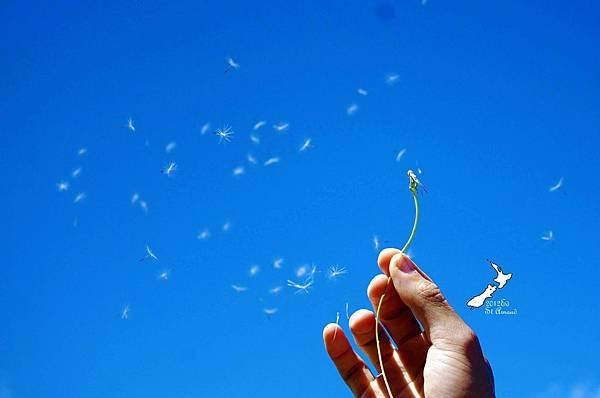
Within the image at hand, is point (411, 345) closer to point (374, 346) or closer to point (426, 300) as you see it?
point (374, 346)

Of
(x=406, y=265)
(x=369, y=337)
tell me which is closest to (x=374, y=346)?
(x=369, y=337)

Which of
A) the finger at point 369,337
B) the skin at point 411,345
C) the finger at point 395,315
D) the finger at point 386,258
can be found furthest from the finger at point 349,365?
the finger at point 386,258

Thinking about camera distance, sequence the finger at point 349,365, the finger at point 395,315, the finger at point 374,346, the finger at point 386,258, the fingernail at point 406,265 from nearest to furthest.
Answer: the fingernail at point 406,265 → the finger at point 386,258 → the finger at point 395,315 → the finger at point 374,346 → the finger at point 349,365

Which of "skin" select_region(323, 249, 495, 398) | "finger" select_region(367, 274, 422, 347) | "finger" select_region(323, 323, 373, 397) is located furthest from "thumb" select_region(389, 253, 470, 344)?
"finger" select_region(323, 323, 373, 397)

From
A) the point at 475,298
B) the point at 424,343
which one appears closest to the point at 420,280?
the point at 424,343

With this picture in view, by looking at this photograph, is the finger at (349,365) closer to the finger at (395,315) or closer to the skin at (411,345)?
the skin at (411,345)

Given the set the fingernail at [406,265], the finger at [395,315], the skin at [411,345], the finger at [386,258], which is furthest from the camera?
the finger at [395,315]
